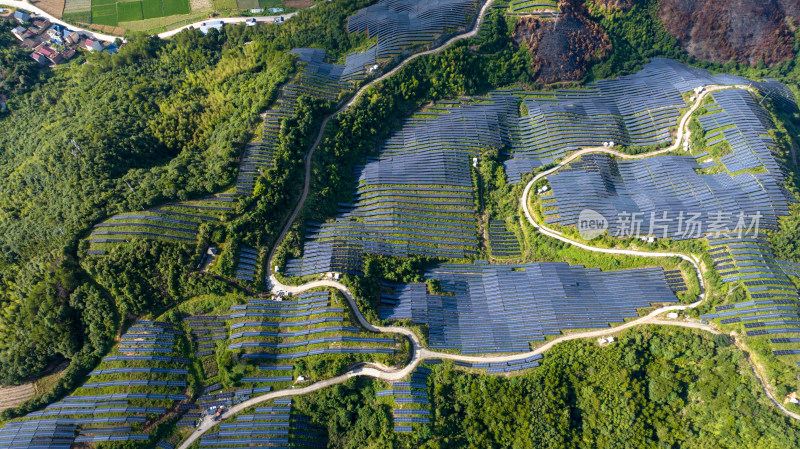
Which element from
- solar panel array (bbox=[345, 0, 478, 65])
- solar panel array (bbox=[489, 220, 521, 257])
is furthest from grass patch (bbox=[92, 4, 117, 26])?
solar panel array (bbox=[489, 220, 521, 257])

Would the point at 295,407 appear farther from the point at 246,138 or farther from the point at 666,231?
the point at 666,231

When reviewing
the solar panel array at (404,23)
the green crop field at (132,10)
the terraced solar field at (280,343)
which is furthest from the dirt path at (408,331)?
the green crop field at (132,10)

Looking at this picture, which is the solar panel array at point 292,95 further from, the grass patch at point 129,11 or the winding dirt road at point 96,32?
the grass patch at point 129,11

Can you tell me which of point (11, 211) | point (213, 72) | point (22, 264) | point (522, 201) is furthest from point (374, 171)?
point (11, 211)

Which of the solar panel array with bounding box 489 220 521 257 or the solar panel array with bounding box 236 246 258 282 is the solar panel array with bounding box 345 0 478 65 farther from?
the solar panel array with bounding box 236 246 258 282

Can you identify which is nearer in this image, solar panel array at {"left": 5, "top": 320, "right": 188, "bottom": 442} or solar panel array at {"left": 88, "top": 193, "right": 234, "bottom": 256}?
solar panel array at {"left": 5, "top": 320, "right": 188, "bottom": 442}

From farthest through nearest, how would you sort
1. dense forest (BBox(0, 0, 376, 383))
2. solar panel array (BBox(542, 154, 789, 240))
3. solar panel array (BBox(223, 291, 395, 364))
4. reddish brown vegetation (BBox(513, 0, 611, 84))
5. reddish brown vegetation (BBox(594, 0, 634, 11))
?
1. reddish brown vegetation (BBox(594, 0, 634, 11))
2. reddish brown vegetation (BBox(513, 0, 611, 84))
3. solar panel array (BBox(542, 154, 789, 240))
4. dense forest (BBox(0, 0, 376, 383))
5. solar panel array (BBox(223, 291, 395, 364))
